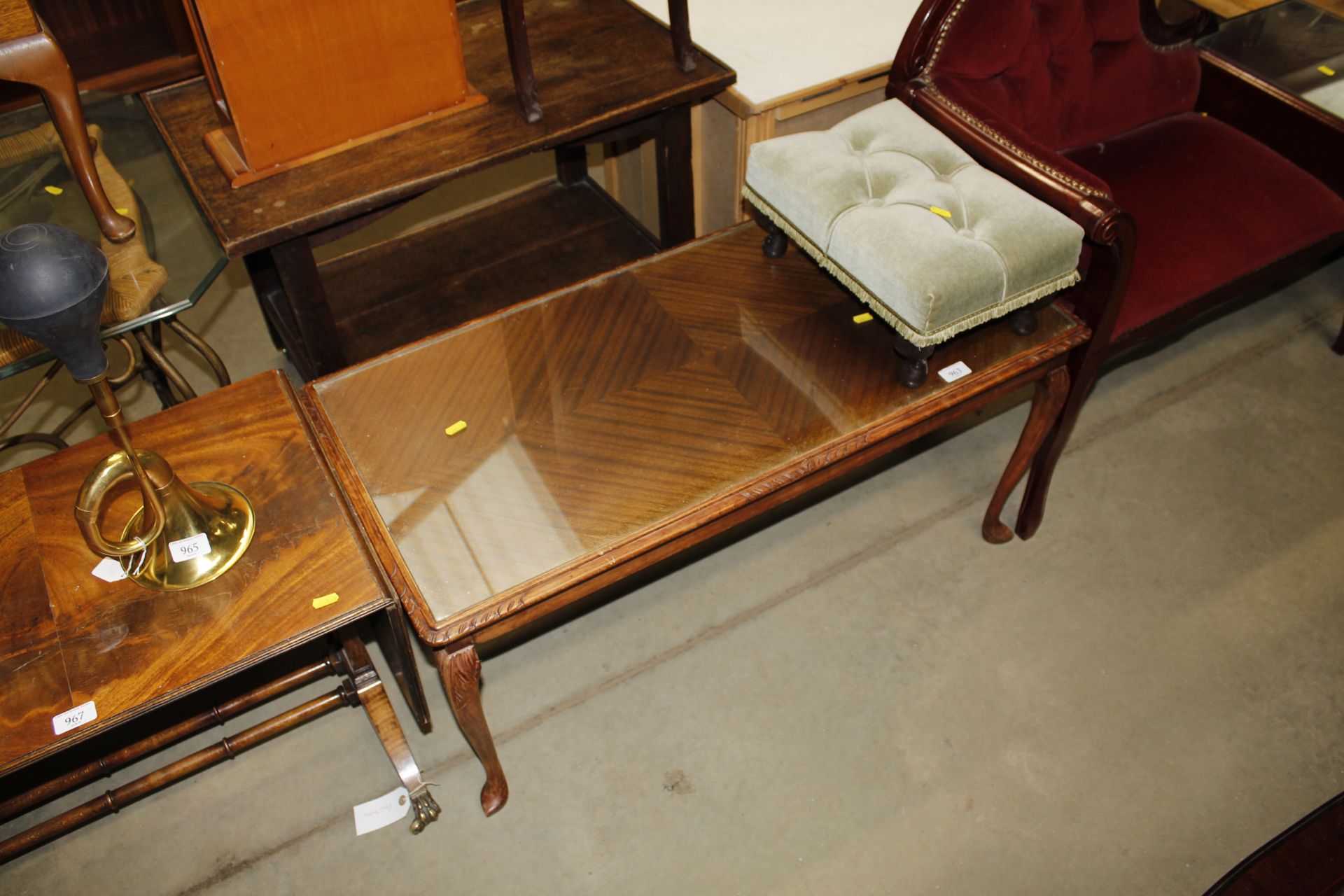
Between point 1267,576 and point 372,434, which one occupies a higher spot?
point 372,434

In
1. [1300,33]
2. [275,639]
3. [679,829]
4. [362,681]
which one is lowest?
[679,829]

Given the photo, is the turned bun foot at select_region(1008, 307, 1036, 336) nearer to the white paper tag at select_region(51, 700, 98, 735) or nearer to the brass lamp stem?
the brass lamp stem

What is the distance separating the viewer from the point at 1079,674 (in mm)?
2100

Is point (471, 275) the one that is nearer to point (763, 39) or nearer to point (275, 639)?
Answer: point (763, 39)

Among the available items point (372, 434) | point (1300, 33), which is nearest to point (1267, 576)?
point (1300, 33)

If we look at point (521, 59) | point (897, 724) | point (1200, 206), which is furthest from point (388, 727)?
point (1200, 206)

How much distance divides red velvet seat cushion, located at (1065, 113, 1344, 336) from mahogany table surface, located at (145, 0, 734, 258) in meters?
0.97

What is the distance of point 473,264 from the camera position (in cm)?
279

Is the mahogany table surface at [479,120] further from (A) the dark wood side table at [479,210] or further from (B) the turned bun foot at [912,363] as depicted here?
(B) the turned bun foot at [912,363]

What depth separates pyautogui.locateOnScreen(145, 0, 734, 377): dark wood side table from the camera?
79.0 inches

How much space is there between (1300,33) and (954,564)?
1.71m

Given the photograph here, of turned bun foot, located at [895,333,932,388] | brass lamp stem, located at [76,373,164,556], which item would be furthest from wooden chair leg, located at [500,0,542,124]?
brass lamp stem, located at [76,373,164,556]

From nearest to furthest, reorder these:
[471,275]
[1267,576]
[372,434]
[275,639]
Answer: [275,639] → [372,434] → [1267,576] → [471,275]

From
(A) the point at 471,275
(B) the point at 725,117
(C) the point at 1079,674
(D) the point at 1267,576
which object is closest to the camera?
(C) the point at 1079,674
